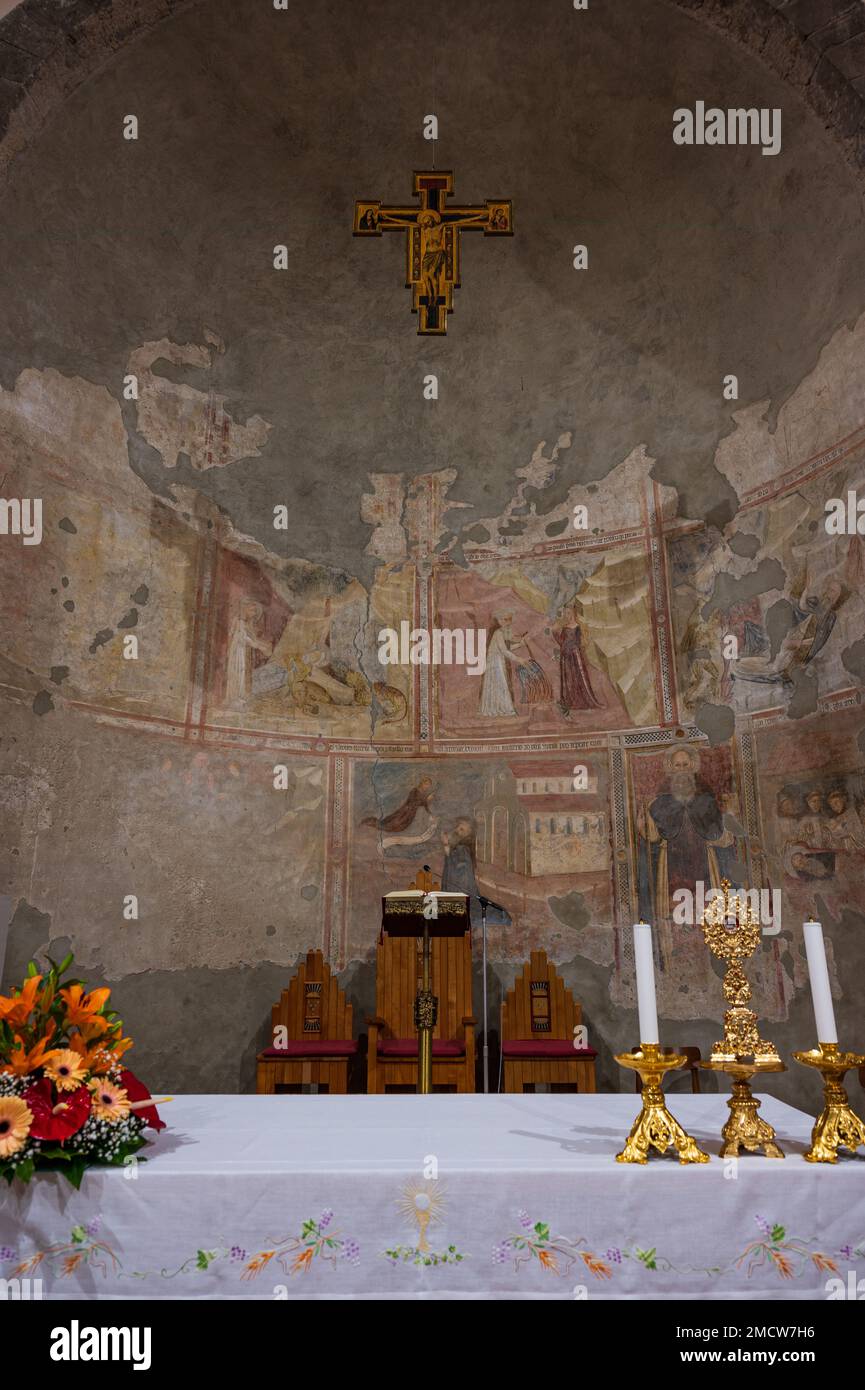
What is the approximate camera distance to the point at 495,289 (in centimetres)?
970

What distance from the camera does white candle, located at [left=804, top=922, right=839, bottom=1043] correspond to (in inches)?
110

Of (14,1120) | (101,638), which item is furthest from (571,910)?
(14,1120)

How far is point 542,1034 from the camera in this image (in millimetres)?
7934

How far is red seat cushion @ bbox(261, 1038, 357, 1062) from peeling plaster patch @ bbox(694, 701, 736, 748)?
4.21 m

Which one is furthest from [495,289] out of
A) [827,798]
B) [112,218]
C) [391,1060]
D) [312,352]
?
[391,1060]

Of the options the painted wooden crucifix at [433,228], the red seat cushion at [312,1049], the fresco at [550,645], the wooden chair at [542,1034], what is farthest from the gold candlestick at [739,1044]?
the fresco at [550,645]

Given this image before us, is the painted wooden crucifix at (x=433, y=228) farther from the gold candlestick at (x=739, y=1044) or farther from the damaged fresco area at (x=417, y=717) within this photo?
the gold candlestick at (x=739, y=1044)

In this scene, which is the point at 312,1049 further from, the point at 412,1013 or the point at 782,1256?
the point at 782,1256

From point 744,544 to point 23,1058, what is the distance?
24.5 ft

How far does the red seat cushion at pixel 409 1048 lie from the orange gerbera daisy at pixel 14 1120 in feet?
16.8

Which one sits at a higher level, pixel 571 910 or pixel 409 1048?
pixel 571 910

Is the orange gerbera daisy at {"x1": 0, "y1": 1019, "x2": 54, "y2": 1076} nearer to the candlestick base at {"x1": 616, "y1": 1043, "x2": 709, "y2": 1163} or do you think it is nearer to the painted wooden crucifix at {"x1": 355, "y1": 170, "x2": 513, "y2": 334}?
the candlestick base at {"x1": 616, "y1": 1043, "x2": 709, "y2": 1163}

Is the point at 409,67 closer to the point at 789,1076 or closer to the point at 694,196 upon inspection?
the point at 694,196

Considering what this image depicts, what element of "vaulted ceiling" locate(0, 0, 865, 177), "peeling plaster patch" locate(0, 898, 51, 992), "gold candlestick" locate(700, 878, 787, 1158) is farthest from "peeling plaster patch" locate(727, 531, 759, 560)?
"peeling plaster patch" locate(0, 898, 51, 992)
